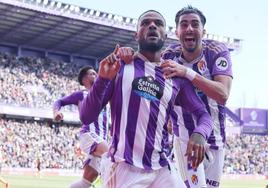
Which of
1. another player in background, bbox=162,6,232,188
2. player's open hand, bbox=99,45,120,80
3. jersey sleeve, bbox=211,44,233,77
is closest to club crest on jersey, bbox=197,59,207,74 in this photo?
another player in background, bbox=162,6,232,188

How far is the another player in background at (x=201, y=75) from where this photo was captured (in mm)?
5492

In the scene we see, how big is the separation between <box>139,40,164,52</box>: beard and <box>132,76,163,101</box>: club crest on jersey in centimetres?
25

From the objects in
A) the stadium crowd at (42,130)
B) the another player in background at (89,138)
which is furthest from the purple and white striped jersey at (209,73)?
the stadium crowd at (42,130)

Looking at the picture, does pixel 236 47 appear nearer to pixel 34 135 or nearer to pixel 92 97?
pixel 34 135

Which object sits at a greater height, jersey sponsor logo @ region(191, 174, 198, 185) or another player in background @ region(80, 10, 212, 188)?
another player in background @ region(80, 10, 212, 188)

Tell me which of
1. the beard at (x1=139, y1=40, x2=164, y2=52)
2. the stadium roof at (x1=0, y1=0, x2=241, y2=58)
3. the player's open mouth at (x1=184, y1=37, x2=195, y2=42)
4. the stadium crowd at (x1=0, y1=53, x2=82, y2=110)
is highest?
the stadium roof at (x1=0, y1=0, x2=241, y2=58)

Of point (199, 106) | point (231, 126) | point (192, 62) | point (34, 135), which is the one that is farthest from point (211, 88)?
point (231, 126)

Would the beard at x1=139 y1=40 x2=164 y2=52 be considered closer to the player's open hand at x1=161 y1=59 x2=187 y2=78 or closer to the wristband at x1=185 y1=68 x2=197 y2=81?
the player's open hand at x1=161 y1=59 x2=187 y2=78

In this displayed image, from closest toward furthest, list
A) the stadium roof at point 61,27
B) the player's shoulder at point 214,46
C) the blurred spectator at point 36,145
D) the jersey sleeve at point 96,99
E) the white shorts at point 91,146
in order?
the jersey sleeve at point 96,99
the player's shoulder at point 214,46
the white shorts at point 91,146
the blurred spectator at point 36,145
the stadium roof at point 61,27

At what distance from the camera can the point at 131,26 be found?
5166cm

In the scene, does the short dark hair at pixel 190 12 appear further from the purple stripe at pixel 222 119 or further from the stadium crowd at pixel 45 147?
the stadium crowd at pixel 45 147

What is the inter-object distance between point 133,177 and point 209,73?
1.80 meters

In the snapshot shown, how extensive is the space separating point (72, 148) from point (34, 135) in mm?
3357

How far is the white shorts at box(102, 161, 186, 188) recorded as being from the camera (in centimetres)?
454
